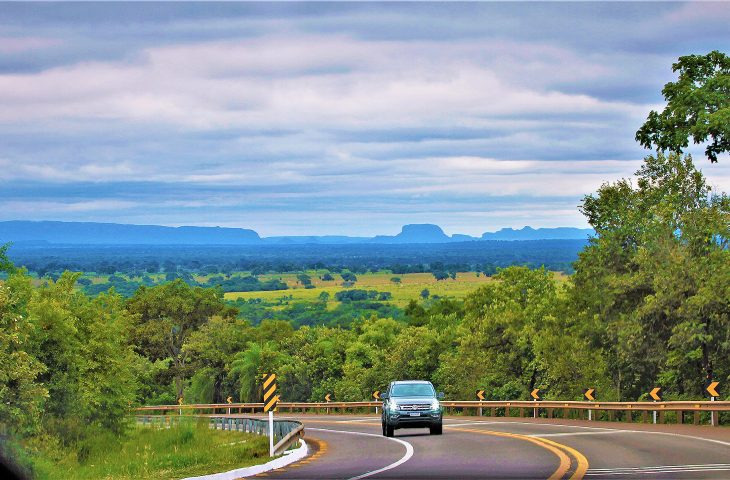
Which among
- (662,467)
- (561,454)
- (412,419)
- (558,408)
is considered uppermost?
(662,467)

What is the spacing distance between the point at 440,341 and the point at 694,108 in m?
53.4

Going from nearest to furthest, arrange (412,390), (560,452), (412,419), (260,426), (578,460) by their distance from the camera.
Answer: (578,460), (560,452), (412,419), (412,390), (260,426)

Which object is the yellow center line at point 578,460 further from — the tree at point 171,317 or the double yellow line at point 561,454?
the tree at point 171,317

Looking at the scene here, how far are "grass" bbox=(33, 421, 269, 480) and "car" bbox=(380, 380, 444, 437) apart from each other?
3.66m

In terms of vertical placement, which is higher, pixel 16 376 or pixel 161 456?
pixel 16 376

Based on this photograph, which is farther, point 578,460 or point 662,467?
point 578,460

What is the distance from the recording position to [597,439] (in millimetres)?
28297

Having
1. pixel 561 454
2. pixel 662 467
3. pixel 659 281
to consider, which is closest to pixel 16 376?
pixel 561 454

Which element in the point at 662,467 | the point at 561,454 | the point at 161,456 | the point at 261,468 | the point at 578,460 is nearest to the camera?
the point at 662,467

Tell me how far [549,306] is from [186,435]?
36.7m

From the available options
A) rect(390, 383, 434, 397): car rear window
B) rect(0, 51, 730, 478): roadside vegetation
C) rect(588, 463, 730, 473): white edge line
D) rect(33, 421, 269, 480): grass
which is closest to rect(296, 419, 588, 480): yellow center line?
rect(588, 463, 730, 473): white edge line

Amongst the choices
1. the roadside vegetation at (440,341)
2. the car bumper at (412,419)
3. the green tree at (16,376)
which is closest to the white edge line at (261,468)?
the roadside vegetation at (440,341)

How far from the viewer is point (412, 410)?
105 ft

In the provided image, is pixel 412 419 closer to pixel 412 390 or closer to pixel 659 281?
pixel 412 390
